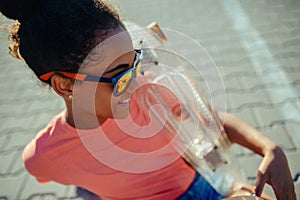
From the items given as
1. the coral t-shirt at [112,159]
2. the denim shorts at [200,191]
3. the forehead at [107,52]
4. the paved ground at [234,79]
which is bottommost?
the paved ground at [234,79]

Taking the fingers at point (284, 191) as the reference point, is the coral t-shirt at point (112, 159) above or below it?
above

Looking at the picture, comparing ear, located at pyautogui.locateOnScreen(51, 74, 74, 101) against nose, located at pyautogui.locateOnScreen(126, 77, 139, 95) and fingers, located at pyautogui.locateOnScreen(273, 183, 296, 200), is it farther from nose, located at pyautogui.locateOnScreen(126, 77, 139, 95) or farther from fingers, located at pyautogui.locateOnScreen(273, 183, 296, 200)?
fingers, located at pyautogui.locateOnScreen(273, 183, 296, 200)

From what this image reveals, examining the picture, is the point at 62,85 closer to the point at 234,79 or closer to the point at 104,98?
the point at 104,98

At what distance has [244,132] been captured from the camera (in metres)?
1.37

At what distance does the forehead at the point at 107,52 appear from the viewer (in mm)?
1103

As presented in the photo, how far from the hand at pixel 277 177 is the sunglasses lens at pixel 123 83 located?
1.94 feet

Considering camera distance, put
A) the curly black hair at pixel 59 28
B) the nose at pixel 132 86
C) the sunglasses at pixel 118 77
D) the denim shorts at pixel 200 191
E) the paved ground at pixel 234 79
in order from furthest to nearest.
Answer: the paved ground at pixel 234 79 < the denim shorts at pixel 200 191 < the nose at pixel 132 86 < the sunglasses at pixel 118 77 < the curly black hair at pixel 59 28

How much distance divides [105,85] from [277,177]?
0.71m

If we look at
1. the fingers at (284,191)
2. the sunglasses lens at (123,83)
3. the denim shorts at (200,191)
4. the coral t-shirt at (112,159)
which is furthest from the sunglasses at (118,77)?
the fingers at (284,191)

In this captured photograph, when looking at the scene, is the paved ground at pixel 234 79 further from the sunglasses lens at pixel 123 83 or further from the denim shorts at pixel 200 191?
the denim shorts at pixel 200 191

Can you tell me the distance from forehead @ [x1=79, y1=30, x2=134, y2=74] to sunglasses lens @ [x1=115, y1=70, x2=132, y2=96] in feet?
0.21

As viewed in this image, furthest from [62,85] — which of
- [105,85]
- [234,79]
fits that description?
[234,79]

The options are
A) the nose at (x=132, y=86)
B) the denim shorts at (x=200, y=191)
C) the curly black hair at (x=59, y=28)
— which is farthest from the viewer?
the denim shorts at (x=200, y=191)

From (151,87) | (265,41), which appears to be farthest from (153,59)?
(265,41)
